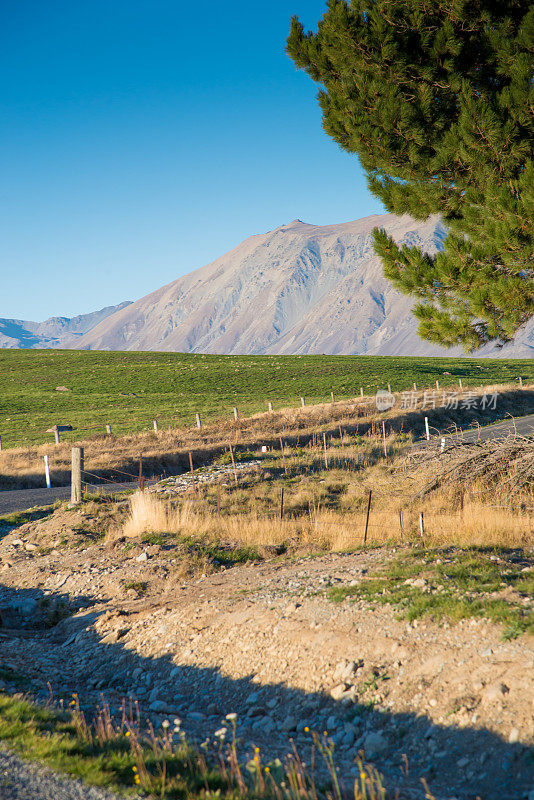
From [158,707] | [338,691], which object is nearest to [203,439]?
[158,707]

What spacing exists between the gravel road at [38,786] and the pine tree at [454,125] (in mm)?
8200

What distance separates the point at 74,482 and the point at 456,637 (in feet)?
37.5

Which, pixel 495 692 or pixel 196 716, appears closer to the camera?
pixel 495 692

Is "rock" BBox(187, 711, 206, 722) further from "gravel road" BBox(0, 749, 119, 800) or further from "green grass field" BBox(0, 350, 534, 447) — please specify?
"green grass field" BBox(0, 350, 534, 447)

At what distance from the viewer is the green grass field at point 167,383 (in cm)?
3972

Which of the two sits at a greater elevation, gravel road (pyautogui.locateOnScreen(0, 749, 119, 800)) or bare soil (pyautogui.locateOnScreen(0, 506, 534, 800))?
gravel road (pyautogui.locateOnScreen(0, 749, 119, 800))

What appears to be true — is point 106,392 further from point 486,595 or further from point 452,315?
point 486,595

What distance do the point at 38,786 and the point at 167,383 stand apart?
55.2 meters

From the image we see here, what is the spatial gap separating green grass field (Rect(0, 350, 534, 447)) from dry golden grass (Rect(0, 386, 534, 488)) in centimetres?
576

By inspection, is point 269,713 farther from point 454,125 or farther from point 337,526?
point 454,125

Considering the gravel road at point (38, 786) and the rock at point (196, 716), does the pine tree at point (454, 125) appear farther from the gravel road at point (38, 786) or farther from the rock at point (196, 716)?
the gravel road at point (38, 786)

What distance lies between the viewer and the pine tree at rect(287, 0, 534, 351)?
8094 millimetres

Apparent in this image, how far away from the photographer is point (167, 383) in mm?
57844

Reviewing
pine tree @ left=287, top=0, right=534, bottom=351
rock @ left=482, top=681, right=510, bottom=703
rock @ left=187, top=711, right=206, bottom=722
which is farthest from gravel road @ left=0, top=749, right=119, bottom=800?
pine tree @ left=287, top=0, right=534, bottom=351
